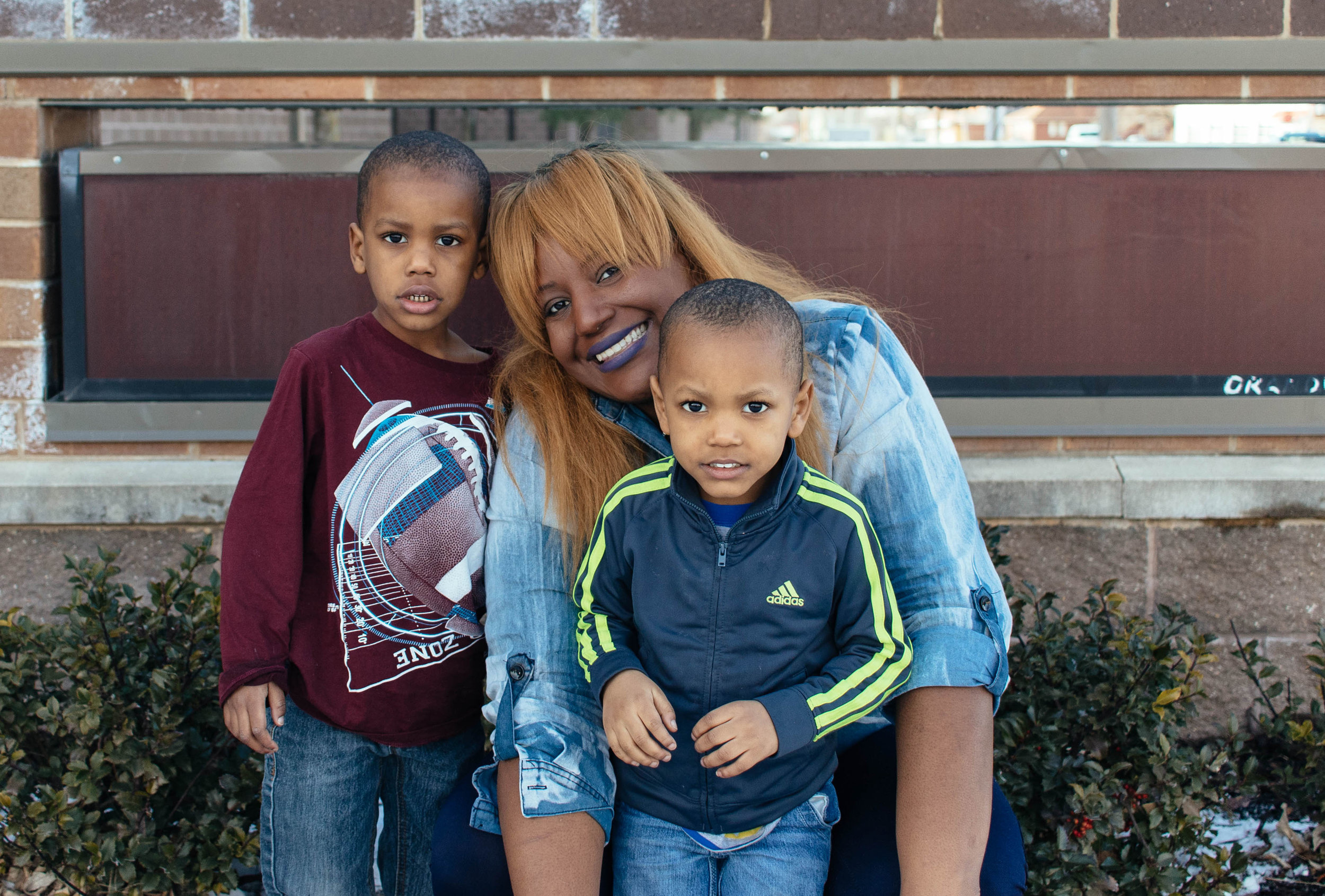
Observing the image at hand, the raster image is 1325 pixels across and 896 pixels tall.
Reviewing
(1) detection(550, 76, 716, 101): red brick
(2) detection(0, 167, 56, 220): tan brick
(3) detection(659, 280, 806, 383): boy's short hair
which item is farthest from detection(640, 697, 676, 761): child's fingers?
(2) detection(0, 167, 56, 220): tan brick

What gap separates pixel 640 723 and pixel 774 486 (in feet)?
1.36

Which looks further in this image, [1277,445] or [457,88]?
[1277,445]

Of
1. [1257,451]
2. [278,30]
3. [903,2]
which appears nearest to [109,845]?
[278,30]

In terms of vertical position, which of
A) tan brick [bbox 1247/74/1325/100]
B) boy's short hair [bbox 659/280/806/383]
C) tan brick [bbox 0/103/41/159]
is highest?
tan brick [bbox 1247/74/1325/100]

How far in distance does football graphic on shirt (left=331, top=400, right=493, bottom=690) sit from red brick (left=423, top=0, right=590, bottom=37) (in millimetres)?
1392

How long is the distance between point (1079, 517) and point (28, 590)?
2.99m

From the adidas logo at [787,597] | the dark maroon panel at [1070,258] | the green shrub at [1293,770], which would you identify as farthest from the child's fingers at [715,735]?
the dark maroon panel at [1070,258]

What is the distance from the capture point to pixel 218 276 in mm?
Result: 3111

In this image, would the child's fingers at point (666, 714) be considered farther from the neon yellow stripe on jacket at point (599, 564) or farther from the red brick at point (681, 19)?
the red brick at point (681, 19)

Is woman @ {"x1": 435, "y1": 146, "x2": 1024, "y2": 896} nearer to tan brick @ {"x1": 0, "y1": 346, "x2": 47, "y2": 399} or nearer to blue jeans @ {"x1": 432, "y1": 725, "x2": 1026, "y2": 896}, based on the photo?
blue jeans @ {"x1": 432, "y1": 725, "x2": 1026, "y2": 896}

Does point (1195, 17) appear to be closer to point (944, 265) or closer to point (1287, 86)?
point (1287, 86)

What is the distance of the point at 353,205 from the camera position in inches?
121

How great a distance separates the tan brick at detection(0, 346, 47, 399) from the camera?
3.05 meters

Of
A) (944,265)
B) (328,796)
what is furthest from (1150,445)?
(328,796)
